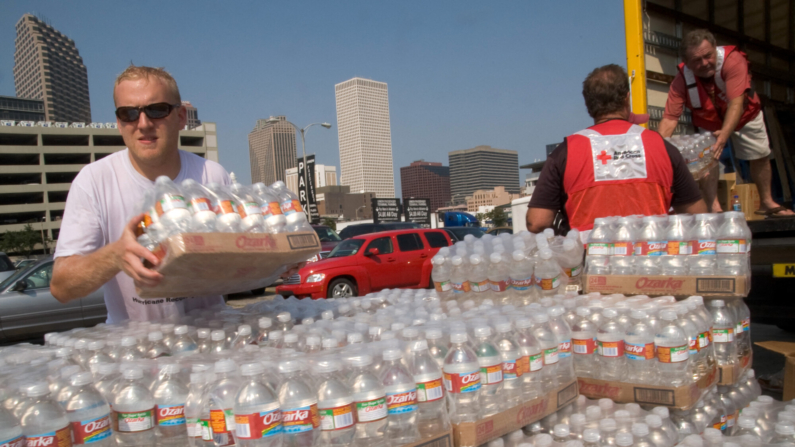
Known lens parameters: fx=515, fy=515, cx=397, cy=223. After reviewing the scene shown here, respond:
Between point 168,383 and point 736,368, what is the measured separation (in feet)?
10.7

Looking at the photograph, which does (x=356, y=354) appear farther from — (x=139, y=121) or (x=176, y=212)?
(x=139, y=121)

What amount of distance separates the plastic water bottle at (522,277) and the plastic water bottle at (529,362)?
39.6 inches

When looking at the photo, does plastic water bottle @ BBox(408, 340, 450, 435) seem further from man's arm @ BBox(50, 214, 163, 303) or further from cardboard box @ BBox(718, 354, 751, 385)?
cardboard box @ BBox(718, 354, 751, 385)

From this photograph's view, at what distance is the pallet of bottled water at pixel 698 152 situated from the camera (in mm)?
4742

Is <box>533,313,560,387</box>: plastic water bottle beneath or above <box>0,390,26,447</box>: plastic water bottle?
beneath

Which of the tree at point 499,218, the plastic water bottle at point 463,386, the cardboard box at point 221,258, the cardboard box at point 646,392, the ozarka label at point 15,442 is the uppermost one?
the cardboard box at point 221,258

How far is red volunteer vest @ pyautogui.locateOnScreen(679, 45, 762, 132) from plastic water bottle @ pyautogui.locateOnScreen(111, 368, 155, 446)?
508 centimetres

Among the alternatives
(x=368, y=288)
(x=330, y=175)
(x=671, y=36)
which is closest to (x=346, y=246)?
(x=368, y=288)

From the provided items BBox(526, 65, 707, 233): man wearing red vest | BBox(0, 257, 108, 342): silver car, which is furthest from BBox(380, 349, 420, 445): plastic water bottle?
BBox(0, 257, 108, 342): silver car

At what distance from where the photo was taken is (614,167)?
3.77 metres

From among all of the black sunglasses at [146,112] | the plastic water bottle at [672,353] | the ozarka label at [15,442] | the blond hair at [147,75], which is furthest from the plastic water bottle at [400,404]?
the blond hair at [147,75]

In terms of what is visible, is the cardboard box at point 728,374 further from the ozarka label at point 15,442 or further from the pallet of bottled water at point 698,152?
the ozarka label at point 15,442

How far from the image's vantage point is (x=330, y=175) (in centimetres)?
19575

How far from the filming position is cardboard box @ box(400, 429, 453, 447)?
1850mm
